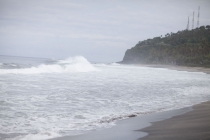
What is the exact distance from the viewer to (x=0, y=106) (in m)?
6.53

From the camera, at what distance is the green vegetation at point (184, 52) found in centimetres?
6979

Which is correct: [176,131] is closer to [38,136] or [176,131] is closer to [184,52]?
[38,136]

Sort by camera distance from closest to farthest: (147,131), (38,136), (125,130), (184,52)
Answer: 1. (38,136)
2. (147,131)
3. (125,130)
4. (184,52)

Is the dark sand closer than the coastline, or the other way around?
the dark sand

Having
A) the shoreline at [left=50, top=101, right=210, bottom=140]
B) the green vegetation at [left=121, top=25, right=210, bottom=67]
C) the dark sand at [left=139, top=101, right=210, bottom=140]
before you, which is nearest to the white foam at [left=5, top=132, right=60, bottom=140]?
the shoreline at [left=50, top=101, right=210, bottom=140]

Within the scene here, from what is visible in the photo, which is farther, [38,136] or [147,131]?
[147,131]

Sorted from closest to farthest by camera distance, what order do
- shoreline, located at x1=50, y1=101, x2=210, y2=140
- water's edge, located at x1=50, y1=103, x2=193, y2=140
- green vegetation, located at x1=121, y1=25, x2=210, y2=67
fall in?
shoreline, located at x1=50, y1=101, x2=210, y2=140
water's edge, located at x1=50, y1=103, x2=193, y2=140
green vegetation, located at x1=121, y1=25, x2=210, y2=67

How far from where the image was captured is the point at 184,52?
3199 inches

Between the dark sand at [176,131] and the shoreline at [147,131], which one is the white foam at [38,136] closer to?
the shoreline at [147,131]

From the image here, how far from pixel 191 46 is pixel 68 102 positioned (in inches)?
3145

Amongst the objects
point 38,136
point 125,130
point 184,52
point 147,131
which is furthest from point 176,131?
point 184,52

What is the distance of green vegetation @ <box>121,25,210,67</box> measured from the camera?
229ft

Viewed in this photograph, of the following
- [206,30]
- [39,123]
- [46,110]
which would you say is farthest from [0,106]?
[206,30]

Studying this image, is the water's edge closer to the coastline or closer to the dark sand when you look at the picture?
the coastline
